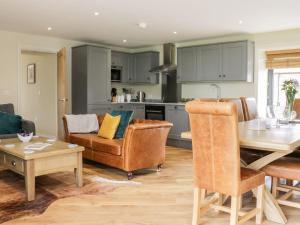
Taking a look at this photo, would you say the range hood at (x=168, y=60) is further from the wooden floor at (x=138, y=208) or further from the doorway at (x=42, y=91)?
the wooden floor at (x=138, y=208)

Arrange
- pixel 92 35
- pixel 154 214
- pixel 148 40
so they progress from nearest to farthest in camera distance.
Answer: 1. pixel 154 214
2. pixel 92 35
3. pixel 148 40

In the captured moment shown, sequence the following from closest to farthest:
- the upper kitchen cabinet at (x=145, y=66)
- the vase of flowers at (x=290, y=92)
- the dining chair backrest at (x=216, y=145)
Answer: the dining chair backrest at (x=216, y=145), the vase of flowers at (x=290, y=92), the upper kitchen cabinet at (x=145, y=66)

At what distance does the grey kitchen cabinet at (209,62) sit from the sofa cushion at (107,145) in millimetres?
2741

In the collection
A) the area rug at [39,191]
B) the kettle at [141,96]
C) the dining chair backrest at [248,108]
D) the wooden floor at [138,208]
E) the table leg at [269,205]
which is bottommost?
the wooden floor at [138,208]

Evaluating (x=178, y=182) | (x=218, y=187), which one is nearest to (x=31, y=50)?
(x=178, y=182)

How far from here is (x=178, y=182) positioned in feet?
12.7

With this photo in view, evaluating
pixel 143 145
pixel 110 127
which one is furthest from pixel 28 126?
pixel 143 145

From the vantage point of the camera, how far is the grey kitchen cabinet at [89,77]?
6.49 metres

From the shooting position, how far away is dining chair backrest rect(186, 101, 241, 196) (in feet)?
6.96

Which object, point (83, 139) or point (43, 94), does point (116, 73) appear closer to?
point (43, 94)

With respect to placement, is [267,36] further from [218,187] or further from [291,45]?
[218,187]

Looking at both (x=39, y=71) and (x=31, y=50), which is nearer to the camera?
(x=31, y=50)

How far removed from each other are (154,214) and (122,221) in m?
0.33

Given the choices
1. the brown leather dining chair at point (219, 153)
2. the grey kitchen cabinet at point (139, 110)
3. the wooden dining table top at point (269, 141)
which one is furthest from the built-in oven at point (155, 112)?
the brown leather dining chair at point (219, 153)
